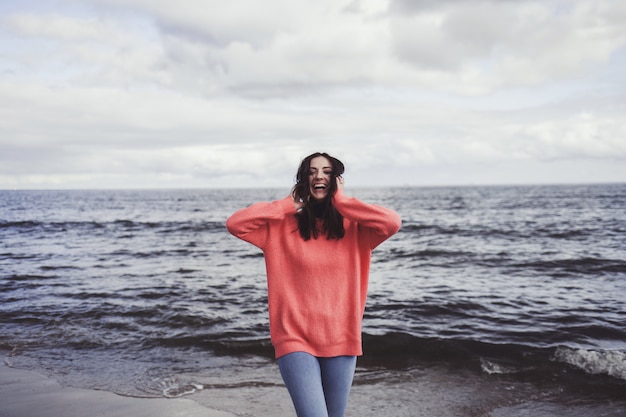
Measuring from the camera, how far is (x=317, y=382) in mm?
Result: 3176

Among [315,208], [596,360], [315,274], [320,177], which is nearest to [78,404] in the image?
[315,274]

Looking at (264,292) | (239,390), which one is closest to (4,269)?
(264,292)

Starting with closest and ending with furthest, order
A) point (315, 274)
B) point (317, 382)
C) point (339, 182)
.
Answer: point (317, 382)
point (315, 274)
point (339, 182)

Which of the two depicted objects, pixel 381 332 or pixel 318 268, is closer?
pixel 318 268

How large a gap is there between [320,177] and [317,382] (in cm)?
131

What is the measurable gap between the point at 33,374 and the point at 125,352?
156 centimetres

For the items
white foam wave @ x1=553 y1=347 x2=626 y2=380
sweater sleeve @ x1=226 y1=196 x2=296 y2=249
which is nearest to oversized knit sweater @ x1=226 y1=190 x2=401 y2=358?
sweater sleeve @ x1=226 y1=196 x2=296 y2=249

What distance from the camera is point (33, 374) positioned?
23.7 feet

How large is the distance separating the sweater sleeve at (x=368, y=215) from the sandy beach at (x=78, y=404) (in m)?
3.60

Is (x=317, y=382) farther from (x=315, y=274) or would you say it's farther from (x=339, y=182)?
(x=339, y=182)

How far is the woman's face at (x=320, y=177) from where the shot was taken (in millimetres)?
3424

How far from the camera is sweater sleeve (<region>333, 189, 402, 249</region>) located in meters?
3.34

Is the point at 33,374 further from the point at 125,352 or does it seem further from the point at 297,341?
the point at 297,341

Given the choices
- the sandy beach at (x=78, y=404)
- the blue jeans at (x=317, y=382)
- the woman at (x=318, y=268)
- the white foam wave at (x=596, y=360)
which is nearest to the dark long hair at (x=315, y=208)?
the woman at (x=318, y=268)
